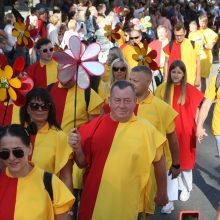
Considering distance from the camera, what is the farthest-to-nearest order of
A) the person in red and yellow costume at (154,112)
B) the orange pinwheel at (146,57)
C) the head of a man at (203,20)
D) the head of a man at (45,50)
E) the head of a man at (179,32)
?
the head of a man at (203,20) < the head of a man at (179,32) < the head of a man at (45,50) < the orange pinwheel at (146,57) < the person in red and yellow costume at (154,112)

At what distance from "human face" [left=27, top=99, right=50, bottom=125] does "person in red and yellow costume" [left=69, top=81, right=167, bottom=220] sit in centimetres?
30

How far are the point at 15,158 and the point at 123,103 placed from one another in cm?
111

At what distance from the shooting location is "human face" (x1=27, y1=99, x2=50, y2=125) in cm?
467

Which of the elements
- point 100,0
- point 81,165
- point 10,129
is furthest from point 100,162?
point 100,0

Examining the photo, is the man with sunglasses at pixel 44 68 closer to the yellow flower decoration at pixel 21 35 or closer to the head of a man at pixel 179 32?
the yellow flower decoration at pixel 21 35

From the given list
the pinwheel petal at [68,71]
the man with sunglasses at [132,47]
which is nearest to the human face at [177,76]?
the pinwheel petal at [68,71]

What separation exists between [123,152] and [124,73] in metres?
2.64

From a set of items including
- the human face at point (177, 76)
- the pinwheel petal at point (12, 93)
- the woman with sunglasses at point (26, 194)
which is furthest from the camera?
the human face at point (177, 76)

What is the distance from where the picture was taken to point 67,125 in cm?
571

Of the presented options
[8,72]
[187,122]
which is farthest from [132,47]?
[8,72]

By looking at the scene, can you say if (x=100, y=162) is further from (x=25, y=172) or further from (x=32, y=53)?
(x=32, y=53)

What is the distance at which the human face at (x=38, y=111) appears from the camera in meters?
4.67

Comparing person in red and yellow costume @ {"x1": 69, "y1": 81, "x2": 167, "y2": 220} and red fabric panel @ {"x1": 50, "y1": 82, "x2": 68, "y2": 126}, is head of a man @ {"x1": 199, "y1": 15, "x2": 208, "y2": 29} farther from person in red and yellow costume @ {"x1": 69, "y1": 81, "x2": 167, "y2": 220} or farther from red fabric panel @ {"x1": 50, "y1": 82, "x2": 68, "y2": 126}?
person in red and yellow costume @ {"x1": 69, "y1": 81, "x2": 167, "y2": 220}

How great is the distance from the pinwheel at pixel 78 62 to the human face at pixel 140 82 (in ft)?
1.96
